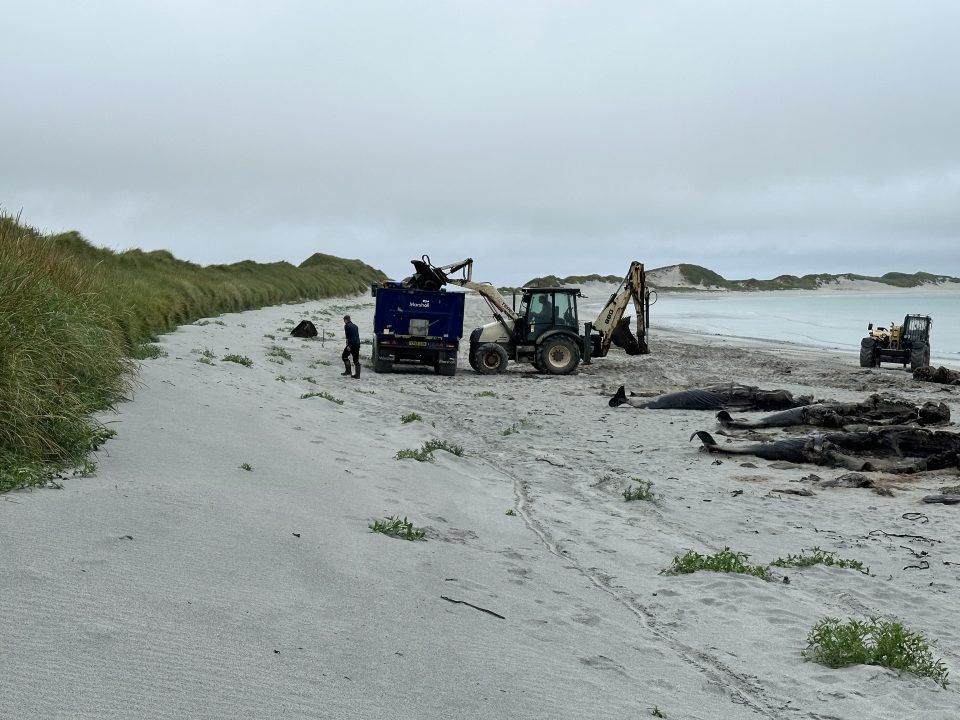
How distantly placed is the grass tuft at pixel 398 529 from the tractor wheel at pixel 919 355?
23.8 meters

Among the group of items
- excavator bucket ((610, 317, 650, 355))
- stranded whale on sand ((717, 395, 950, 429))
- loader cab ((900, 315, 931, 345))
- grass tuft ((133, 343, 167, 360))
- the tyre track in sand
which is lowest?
the tyre track in sand

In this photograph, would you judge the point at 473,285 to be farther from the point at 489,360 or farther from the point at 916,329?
the point at 916,329

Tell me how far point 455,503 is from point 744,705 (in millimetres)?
3887

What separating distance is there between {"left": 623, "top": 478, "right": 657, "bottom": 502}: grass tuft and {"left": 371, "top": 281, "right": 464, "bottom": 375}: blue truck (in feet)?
37.1

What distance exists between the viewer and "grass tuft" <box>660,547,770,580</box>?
6.11 m

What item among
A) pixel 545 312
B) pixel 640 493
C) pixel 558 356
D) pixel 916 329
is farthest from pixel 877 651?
pixel 916 329

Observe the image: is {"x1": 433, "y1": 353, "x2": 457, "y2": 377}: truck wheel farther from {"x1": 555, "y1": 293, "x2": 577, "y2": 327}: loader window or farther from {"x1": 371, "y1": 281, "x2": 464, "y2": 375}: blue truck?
{"x1": 555, "y1": 293, "x2": 577, "y2": 327}: loader window

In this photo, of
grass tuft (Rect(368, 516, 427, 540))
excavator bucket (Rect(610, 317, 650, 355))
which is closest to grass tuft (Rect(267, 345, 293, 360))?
excavator bucket (Rect(610, 317, 650, 355))

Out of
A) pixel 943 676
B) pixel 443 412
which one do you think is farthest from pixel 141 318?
pixel 943 676

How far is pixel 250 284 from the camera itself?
141 feet

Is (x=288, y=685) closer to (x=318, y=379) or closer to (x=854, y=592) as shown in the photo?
(x=854, y=592)

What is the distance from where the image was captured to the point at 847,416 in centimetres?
1390

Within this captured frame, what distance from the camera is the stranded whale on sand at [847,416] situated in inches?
540

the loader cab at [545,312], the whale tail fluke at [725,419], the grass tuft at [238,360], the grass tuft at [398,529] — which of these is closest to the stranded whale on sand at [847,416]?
the whale tail fluke at [725,419]
